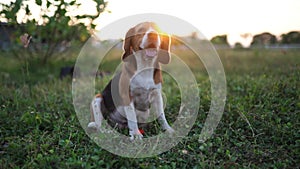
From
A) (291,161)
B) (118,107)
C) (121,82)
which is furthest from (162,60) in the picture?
(291,161)

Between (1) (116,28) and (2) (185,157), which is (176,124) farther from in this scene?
(1) (116,28)

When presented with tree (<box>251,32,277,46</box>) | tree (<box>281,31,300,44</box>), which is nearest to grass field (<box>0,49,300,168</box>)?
tree (<box>251,32,277,46</box>)

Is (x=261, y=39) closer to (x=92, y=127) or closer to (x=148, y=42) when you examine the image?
(x=148, y=42)

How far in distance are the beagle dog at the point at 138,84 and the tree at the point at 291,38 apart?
27.9 ft

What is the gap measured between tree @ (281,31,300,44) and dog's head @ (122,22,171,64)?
844 cm

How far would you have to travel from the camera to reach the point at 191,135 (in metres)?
3.53

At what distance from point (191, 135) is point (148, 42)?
119 centimetres

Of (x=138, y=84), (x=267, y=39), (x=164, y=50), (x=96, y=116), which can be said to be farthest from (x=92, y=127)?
(x=267, y=39)

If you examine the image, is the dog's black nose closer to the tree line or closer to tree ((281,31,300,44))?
the tree line

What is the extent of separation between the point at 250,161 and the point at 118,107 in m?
1.64

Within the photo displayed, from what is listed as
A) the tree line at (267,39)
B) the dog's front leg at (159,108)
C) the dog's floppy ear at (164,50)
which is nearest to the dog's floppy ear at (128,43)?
the dog's floppy ear at (164,50)

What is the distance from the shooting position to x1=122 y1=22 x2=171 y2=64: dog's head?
127 inches

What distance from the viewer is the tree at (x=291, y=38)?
1073 cm

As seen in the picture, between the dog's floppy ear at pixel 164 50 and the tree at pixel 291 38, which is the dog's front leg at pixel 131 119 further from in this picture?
the tree at pixel 291 38
